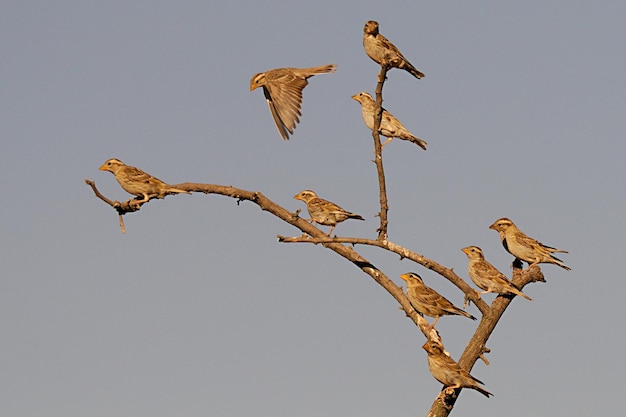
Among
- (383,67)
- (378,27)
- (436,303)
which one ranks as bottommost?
(436,303)

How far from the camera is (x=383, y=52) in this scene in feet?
54.5

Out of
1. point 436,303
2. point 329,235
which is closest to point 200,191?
point 329,235

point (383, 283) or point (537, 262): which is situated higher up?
point (537, 262)

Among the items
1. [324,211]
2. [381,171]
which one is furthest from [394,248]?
[324,211]

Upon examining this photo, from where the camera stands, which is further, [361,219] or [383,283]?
[361,219]

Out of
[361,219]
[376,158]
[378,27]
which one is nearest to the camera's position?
[376,158]

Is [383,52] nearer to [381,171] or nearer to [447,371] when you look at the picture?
[381,171]

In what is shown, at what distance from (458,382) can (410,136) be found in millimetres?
4934

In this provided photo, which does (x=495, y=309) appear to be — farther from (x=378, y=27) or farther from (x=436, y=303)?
(x=378, y=27)

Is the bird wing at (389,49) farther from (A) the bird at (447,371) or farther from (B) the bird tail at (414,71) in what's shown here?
(A) the bird at (447,371)

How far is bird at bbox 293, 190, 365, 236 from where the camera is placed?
60.4 ft

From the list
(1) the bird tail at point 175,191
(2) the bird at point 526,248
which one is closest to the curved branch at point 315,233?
Answer: (1) the bird tail at point 175,191

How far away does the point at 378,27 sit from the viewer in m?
17.2

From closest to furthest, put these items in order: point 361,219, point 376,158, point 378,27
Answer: point 376,158 < point 378,27 < point 361,219
